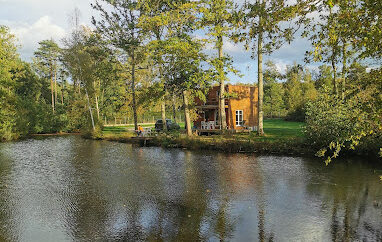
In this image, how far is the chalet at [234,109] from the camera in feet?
112

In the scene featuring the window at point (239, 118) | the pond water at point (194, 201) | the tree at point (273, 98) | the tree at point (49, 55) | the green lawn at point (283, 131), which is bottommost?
the pond water at point (194, 201)

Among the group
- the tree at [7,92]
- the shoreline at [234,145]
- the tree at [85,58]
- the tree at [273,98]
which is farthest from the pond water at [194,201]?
the tree at [273,98]

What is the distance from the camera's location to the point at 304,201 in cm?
1057

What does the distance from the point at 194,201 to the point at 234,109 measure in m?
24.8

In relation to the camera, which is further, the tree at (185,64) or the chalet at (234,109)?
the chalet at (234,109)

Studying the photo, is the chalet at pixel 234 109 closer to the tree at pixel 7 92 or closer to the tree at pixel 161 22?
the tree at pixel 161 22

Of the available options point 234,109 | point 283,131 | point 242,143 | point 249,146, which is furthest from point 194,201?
point 234,109

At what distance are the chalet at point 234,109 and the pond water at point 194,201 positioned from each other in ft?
52.1

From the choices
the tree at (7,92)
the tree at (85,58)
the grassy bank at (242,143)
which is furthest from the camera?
the tree at (85,58)

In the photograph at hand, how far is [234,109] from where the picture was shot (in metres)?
34.6

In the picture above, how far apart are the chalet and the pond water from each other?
15.9 metres

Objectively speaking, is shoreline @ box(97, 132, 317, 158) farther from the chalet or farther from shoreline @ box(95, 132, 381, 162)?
the chalet

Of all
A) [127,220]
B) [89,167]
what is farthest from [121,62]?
[127,220]

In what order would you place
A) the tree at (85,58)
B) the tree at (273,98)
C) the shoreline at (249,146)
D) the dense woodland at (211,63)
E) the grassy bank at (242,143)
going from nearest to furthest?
the dense woodland at (211,63) → the shoreline at (249,146) → the grassy bank at (242,143) → the tree at (85,58) → the tree at (273,98)
